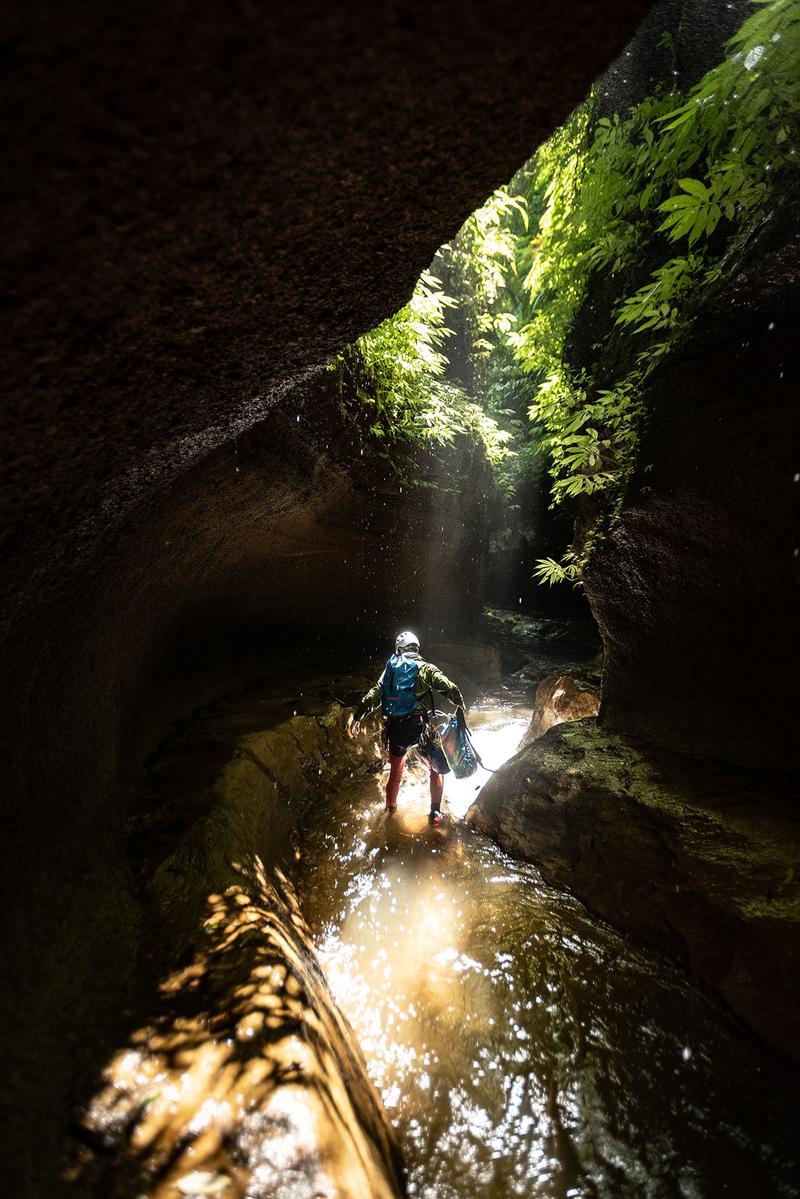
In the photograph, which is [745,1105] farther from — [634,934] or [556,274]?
[556,274]

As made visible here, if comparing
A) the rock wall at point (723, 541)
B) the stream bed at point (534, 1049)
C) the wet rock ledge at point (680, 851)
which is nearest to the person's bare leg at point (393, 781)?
the stream bed at point (534, 1049)

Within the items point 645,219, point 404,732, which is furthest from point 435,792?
point 645,219

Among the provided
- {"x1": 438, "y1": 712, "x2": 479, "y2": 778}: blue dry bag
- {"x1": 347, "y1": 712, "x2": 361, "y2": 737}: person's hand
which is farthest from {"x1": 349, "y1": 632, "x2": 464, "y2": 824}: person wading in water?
{"x1": 347, "y1": 712, "x2": 361, "y2": 737}: person's hand

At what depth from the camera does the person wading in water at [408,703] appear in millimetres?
5676

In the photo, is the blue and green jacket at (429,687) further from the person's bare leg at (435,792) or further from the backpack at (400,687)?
the person's bare leg at (435,792)

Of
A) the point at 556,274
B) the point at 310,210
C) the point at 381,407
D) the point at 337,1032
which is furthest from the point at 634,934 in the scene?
the point at 556,274

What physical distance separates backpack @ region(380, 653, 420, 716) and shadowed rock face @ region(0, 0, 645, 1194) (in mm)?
3146

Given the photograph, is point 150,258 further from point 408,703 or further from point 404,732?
point 404,732

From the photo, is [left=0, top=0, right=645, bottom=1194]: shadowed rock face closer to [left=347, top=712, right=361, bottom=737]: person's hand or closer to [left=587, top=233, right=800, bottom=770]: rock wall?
[left=587, top=233, right=800, bottom=770]: rock wall

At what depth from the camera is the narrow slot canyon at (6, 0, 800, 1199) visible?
4.50 feet

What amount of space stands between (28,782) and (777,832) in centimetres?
552

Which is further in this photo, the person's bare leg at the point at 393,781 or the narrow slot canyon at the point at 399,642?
the person's bare leg at the point at 393,781

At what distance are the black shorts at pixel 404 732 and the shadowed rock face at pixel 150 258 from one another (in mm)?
3126

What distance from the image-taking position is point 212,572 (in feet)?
20.5
